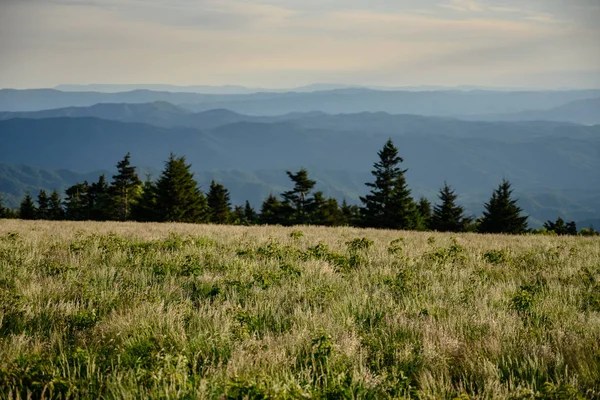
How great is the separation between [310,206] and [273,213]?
8.66m

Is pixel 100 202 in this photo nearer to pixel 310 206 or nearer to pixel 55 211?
pixel 55 211

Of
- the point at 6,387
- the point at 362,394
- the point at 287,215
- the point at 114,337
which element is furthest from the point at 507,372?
the point at 287,215

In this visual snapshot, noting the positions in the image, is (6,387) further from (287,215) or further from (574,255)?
(287,215)

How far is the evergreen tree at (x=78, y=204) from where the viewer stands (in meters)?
82.1

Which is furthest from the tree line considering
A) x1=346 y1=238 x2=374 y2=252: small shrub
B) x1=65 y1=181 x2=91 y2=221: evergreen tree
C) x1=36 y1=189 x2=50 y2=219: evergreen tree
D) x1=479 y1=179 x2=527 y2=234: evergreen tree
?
x1=346 y1=238 x2=374 y2=252: small shrub

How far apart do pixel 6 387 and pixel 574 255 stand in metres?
12.4

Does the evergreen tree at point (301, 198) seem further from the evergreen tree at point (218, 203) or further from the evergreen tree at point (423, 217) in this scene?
the evergreen tree at point (423, 217)

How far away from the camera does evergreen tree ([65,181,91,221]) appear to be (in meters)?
82.1

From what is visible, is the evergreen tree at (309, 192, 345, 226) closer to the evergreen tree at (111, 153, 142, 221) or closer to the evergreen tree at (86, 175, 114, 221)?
the evergreen tree at (111, 153, 142, 221)

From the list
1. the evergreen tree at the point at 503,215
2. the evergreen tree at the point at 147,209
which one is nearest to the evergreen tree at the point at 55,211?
the evergreen tree at the point at 147,209

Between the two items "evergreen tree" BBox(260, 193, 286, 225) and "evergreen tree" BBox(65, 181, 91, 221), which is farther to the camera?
"evergreen tree" BBox(65, 181, 91, 221)

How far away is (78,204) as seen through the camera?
86375mm

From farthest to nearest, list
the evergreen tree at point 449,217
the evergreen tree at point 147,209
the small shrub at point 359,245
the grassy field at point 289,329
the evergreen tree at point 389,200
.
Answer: the evergreen tree at point 449,217 → the evergreen tree at point 147,209 → the evergreen tree at point 389,200 → the small shrub at point 359,245 → the grassy field at point 289,329

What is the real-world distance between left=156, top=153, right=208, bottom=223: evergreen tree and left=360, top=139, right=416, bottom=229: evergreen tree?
25888 millimetres
